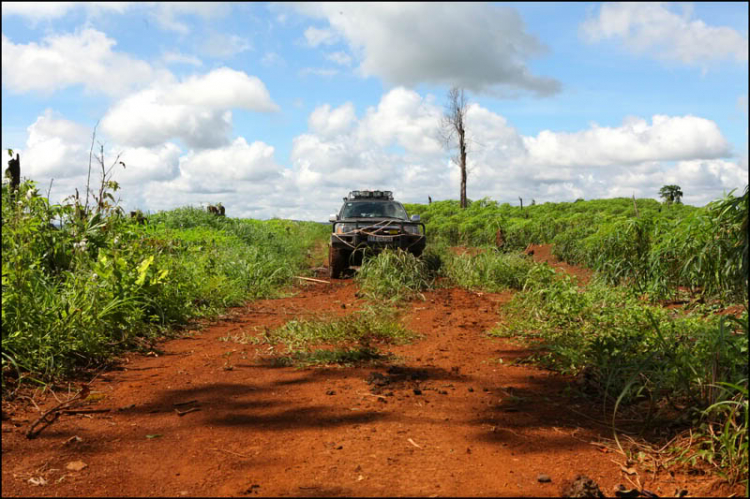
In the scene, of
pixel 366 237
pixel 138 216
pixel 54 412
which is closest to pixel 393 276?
pixel 366 237

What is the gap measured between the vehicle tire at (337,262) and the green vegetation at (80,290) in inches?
116

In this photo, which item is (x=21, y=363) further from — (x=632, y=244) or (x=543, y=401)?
(x=632, y=244)

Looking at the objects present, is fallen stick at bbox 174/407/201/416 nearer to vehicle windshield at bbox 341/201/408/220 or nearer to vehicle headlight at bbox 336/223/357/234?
vehicle headlight at bbox 336/223/357/234

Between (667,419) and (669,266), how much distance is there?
8.24 feet

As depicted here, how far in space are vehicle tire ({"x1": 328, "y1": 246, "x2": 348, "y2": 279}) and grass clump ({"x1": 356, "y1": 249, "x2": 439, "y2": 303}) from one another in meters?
0.74

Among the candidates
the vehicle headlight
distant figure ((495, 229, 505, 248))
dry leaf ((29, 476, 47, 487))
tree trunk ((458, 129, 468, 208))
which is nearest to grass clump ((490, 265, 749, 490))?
dry leaf ((29, 476, 47, 487))

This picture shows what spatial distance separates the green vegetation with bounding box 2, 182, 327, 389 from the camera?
4.05 meters

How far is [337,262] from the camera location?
402 inches

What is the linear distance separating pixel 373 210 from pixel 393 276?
298 centimetres

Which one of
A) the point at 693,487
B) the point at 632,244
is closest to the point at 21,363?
the point at 693,487

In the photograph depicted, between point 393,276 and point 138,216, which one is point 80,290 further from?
Answer: point 138,216

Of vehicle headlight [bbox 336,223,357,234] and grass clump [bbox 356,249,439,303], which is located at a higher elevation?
vehicle headlight [bbox 336,223,357,234]

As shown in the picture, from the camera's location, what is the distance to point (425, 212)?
90.7ft

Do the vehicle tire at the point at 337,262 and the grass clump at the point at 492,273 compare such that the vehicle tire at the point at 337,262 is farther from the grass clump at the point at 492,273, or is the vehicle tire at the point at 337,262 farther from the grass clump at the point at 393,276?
the grass clump at the point at 492,273
